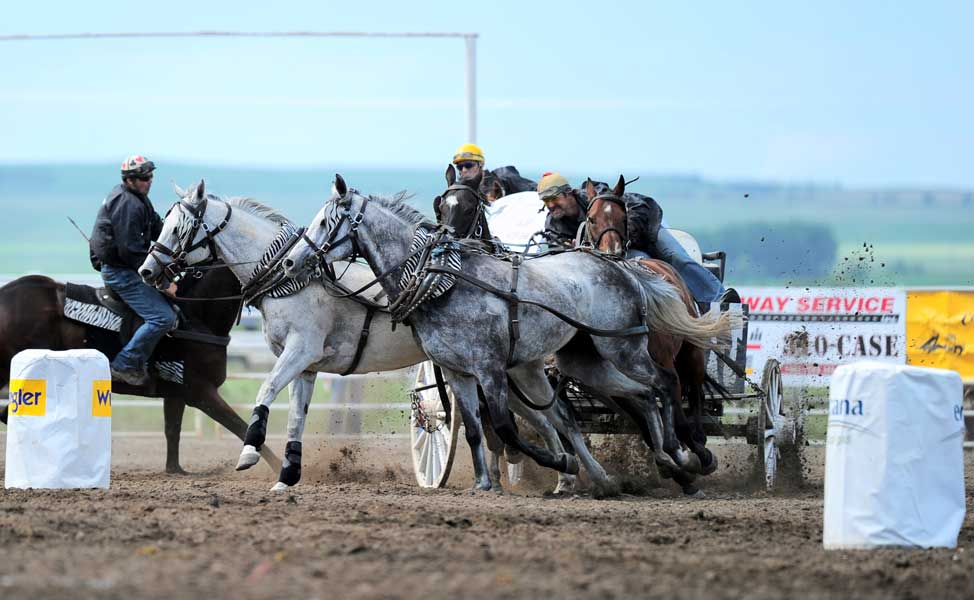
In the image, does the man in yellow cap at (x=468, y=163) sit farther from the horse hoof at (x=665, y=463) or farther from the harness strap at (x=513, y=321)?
the horse hoof at (x=665, y=463)

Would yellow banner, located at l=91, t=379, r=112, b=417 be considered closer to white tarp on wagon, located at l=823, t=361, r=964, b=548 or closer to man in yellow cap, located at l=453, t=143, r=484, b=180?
man in yellow cap, located at l=453, t=143, r=484, b=180

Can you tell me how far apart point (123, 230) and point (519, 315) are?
3547 mm

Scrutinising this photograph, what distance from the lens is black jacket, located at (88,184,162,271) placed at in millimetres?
11148

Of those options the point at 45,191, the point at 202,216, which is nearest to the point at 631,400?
the point at 202,216

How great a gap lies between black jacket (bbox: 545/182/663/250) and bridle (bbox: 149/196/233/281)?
257 cm

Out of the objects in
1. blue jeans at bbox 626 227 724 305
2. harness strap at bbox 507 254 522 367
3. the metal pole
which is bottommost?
harness strap at bbox 507 254 522 367

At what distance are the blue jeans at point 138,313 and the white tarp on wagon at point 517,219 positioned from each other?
278 cm

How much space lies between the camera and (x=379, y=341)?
10398mm

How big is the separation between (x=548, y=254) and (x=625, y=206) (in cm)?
71

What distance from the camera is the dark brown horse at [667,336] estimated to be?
33.7 feet

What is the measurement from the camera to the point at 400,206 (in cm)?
983

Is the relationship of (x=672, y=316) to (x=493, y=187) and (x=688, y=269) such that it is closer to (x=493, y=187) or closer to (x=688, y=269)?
(x=688, y=269)

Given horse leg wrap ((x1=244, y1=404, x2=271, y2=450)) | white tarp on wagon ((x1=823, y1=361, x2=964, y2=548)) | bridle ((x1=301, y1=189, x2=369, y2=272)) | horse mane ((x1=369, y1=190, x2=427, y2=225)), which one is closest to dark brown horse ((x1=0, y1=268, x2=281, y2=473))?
horse leg wrap ((x1=244, y1=404, x2=271, y2=450))

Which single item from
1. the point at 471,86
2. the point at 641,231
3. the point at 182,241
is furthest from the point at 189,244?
the point at 471,86
